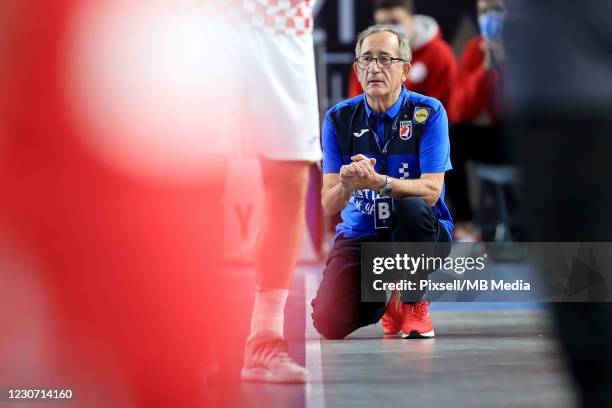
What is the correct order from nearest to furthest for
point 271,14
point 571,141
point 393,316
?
point 571,141 → point 271,14 → point 393,316

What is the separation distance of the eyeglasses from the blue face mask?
0.56ft

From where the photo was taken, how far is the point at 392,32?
1757mm

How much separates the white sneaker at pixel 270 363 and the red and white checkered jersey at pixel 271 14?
1.70 feet

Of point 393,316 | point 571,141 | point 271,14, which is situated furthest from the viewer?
point 393,316

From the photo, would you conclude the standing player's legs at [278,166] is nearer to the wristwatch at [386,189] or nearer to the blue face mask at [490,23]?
the wristwatch at [386,189]

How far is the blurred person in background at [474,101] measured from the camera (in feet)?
5.89

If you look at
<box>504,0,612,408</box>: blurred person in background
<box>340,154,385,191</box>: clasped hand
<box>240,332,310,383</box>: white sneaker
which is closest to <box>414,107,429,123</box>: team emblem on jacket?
<box>340,154,385,191</box>: clasped hand

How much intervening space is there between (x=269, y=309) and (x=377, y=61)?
0.47 metres

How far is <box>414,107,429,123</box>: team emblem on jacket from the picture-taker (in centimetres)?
174

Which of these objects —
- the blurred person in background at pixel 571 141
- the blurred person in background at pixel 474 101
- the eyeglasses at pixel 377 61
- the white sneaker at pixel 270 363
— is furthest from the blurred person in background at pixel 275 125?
the blurred person in background at pixel 571 141

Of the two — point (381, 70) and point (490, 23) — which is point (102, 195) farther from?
point (490, 23)

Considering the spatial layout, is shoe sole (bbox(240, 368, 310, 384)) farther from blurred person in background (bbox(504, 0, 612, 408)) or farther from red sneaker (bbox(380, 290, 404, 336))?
blurred person in background (bbox(504, 0, 612, 408))

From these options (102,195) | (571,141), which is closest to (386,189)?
(102,195)

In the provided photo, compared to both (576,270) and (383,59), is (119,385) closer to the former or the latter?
(383,59)
